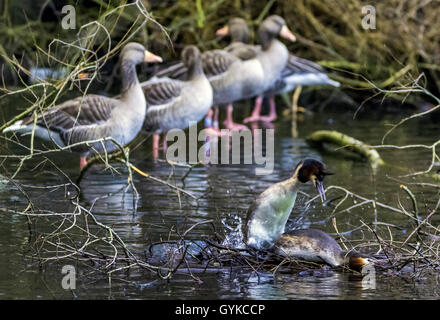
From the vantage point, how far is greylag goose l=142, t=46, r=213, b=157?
567 inches

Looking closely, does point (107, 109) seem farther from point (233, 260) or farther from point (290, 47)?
point (290, 47)

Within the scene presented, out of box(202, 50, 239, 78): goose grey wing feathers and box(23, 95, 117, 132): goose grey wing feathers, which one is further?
box(202, 50, 239, 78): goose grey wing feathers

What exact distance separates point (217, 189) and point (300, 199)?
1.14 metres

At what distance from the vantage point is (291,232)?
7.72 m

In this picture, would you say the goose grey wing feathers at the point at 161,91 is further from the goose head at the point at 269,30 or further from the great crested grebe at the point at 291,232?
the great crested grebe at the point at 291,232
